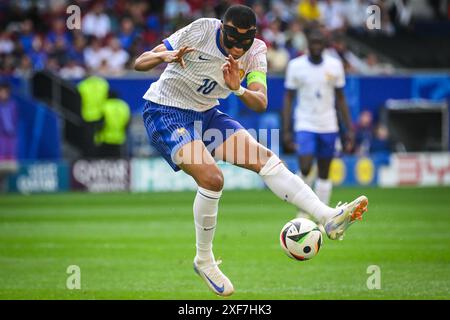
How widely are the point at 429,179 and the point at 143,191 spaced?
6.58m

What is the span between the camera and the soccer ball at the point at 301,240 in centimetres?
836

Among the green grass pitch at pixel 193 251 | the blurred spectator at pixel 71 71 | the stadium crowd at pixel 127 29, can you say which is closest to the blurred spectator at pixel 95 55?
the stadium crowd at pixel 127 29

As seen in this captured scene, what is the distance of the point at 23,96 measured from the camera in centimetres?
2273

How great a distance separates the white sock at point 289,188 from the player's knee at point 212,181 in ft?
1.18

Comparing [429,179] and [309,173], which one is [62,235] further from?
[429,179]

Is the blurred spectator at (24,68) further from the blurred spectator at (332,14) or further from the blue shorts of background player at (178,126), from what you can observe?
the blue shorts of background player at (178,126)

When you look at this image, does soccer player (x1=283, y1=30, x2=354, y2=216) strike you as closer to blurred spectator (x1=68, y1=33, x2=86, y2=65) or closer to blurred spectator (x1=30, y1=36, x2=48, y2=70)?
blurred spectator (x1=68, y1=33, x2=86, y2=65)

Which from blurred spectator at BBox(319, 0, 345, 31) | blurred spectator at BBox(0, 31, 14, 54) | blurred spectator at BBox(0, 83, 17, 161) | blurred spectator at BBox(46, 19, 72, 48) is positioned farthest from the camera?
blurred spectator at BBox(319, 0, 345, 31)

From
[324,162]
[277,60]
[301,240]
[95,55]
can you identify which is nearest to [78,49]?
[95,55]

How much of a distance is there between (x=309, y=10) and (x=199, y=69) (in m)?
18.0

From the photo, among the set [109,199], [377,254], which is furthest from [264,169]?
[109,199]

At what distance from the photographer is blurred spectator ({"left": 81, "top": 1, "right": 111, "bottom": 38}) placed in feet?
80.4

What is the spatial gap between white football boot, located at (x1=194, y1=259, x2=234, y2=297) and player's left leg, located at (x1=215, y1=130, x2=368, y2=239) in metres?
0.86

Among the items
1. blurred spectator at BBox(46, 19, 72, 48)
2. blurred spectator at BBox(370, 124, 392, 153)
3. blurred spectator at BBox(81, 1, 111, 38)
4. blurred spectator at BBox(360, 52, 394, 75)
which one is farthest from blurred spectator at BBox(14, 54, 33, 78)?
blurred spectator at BBox(370, 124, 392, 153)
